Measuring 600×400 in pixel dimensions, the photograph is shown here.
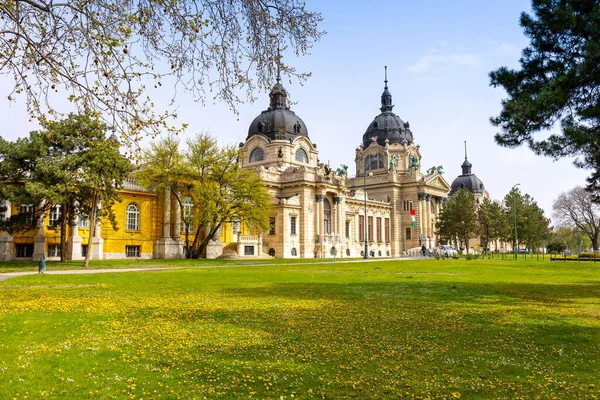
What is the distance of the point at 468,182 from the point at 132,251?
104 m

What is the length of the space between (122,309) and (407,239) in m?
82.9

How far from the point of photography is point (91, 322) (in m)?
11.3

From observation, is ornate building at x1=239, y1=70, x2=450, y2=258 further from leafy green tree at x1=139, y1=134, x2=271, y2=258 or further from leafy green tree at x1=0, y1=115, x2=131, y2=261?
leafy green tree at x1=0, y1=115, x2=131, y2=261

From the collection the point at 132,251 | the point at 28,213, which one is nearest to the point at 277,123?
the point at 132,251

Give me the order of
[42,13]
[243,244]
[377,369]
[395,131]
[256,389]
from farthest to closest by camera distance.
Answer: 1. [395,131]
2. [243,244]
3. [42,13]
4. [377,369]
5. [256,389]

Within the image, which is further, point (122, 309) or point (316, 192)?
point (316, 192)

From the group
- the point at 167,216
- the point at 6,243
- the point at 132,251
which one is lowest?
the point at 132,251

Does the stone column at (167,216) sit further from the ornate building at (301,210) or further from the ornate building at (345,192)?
the ornate building at (345,192)

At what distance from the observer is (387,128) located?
10081 cm

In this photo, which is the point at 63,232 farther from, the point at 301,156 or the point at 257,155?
the point at 301,156

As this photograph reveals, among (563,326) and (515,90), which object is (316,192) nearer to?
(515,90)

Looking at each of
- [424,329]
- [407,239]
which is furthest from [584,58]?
[407,239]

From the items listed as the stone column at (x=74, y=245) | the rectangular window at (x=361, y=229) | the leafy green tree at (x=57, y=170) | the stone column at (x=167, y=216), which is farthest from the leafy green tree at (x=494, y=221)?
the leafy green tree at (x=57, y=170)

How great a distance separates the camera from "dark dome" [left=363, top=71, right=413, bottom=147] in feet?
327
